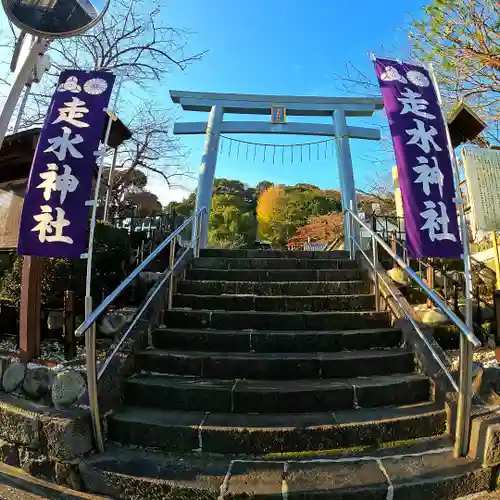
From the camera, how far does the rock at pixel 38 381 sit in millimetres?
3654

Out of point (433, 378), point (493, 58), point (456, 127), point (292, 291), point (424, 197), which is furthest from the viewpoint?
point (493, 58)

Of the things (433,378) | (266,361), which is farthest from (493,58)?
(266,361)

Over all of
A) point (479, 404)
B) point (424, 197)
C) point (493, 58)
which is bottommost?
point (479, 404)

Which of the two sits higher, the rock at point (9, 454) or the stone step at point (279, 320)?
the stone step at point (279, 320)

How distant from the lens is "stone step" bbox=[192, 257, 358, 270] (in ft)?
20.6

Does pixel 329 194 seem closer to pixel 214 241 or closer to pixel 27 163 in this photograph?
pixel 214 241

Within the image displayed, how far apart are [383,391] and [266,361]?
1.20 m

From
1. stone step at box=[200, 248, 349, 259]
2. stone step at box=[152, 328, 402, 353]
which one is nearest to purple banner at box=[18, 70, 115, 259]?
stone step at box=[152, 328, 402, 353]

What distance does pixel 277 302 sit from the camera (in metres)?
5.07

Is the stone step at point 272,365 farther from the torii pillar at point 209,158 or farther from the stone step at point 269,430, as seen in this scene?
the torii pillar at point 209,158

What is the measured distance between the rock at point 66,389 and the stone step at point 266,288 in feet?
7.29

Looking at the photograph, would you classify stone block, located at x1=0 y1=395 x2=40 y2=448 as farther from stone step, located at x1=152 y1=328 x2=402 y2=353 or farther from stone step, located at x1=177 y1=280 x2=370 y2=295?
stone step, located at x1=177 y1=280 x2=370 y2=295

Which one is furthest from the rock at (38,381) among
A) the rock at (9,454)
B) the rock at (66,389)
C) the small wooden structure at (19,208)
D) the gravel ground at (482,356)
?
the gravel ground at (482,356)

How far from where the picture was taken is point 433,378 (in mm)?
3703
